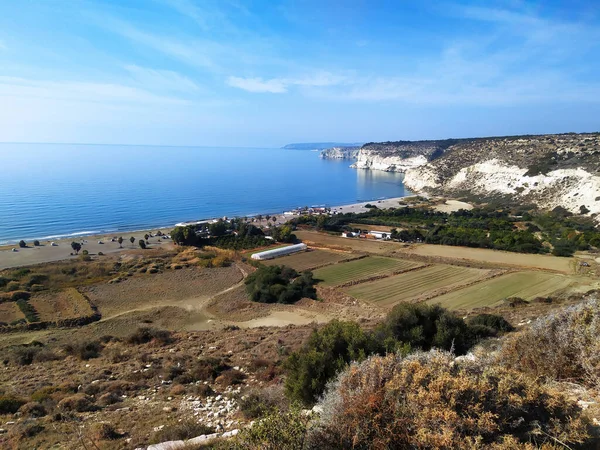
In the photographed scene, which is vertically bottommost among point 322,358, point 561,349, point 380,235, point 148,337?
point 380,235

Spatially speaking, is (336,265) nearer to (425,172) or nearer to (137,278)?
(137,278)

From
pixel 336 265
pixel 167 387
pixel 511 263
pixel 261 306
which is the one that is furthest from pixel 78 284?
pixel 511 263

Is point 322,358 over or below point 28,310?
over

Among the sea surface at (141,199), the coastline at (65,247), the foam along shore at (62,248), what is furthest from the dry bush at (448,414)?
Answer: the sea surface at (141,199)

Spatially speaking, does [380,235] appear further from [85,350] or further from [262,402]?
[262,402]

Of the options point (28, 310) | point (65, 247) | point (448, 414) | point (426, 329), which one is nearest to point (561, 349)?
point (448, 414)
